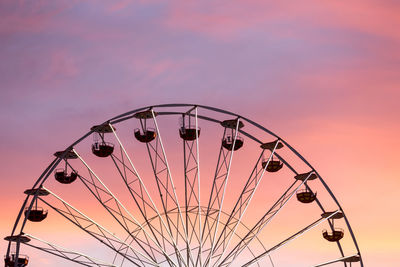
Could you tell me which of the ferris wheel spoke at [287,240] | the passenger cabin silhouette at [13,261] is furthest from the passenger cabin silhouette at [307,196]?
the passenger cabin silhouette at [13,261]

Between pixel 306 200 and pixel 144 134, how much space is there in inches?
387

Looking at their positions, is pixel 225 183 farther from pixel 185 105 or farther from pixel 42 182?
pixel 42 182

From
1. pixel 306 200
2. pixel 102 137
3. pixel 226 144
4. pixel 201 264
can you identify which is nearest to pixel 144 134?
pixel 102 137

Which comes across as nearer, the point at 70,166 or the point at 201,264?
the point at 201,264

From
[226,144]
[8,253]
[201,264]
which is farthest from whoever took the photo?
[226,144]

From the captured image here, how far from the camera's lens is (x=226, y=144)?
37.7 metres

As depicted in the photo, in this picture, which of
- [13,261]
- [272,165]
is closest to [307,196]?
[272,165]

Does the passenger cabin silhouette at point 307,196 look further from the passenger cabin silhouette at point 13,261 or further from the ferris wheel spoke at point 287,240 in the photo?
the passenger cabin silhouette at point 13,261

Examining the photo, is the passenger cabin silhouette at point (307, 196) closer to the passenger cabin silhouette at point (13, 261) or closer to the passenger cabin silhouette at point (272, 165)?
the passenger cabin silhouette at point (272, 165)

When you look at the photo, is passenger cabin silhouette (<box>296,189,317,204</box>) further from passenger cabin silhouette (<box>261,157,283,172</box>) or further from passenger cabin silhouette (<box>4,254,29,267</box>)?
passenger cabin silhouette (<box>4,254,29,267</box>)

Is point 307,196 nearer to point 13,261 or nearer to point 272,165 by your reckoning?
point 272,165

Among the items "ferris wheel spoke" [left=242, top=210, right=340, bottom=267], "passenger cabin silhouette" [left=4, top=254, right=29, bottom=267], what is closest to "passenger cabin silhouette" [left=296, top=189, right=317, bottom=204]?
"ferris wheel spoke" [left=242, top=210, right=340, bottom=267]

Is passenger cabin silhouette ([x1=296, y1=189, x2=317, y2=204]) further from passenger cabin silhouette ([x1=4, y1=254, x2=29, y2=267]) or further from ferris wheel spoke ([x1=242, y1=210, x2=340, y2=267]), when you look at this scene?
passenger cabin silhouette ([x1=4, y1=254, x2=29, y2=267])

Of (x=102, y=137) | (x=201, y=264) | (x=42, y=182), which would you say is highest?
(x=102, y=137)
